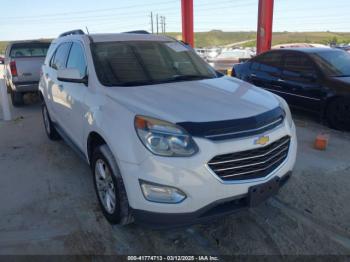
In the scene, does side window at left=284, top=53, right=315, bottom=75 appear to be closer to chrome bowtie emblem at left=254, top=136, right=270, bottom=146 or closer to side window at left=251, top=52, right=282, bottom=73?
side window at left=251, top=52, right=282, bottom=73

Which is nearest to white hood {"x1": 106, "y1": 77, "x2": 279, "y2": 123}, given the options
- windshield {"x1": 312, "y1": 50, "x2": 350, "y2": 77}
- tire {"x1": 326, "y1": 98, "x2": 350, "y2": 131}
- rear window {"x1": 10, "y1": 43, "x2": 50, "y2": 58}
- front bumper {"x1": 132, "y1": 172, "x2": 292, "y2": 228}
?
front bumper {"x1": 132, "y1": 172, "x2": 292, "y2": 228}

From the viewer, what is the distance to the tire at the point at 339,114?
19.6 ft

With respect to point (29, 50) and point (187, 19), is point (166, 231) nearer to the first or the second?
point (29, 50)

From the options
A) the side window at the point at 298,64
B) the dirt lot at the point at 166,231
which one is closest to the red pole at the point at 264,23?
the side window at the point at 298,64

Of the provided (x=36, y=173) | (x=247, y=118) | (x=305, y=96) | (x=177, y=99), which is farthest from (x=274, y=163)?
(x=305, y=96)

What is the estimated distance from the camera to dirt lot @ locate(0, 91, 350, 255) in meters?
2.86

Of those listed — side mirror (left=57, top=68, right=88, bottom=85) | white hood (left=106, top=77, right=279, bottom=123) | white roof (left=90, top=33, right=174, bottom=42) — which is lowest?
white hood (left=106, top=77, right=279, bottom=123)

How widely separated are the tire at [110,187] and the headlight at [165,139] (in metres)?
0.44

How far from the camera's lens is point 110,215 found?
3.05m

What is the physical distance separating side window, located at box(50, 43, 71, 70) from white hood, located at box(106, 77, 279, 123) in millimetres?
1784

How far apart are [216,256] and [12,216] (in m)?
2.13

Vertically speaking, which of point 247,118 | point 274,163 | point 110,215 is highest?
point 247,118

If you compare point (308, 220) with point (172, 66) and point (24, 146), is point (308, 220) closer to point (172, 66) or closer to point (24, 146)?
point (172, 66)

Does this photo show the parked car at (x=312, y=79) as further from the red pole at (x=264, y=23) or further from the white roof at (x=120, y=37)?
the red pole at (x=264, y=23)
